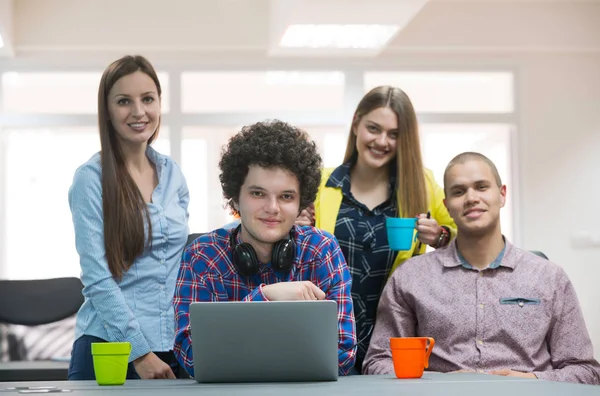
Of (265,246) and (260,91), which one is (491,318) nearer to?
(265,246)

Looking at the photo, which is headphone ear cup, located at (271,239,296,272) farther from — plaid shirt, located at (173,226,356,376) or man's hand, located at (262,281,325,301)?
man's hand, located at (262,281,325,301)

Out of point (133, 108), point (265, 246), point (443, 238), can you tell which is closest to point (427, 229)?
point (443, 238)

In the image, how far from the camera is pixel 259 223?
6.74ft

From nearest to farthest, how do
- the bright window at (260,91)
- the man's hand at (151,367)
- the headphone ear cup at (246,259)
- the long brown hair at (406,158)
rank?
1. the headphone ear cup at (246,259)
2. the man's hand at (151,367)
3. the long brown hair at (406,158)
4. the bright window at (260,91)

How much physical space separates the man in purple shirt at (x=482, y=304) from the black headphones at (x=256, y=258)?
0.59 metres

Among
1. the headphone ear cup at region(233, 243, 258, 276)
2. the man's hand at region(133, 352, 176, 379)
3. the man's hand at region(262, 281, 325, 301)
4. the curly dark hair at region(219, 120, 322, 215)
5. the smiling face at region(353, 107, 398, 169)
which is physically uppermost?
the smiling face at region(353, 107, 398, 169)

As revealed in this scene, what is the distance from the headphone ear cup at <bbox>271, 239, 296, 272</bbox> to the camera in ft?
6.66


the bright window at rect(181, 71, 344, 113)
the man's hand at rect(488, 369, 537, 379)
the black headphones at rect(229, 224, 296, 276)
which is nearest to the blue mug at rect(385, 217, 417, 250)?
the man's hand at rect(488, 369, 537, 379)

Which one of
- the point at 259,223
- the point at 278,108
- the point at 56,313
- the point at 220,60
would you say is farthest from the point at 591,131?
the point at 259,223

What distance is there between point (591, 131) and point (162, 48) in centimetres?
342

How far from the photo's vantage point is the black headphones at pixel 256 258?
2014mm

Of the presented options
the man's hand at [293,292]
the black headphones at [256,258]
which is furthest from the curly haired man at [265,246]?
the man's hand at [293,292]

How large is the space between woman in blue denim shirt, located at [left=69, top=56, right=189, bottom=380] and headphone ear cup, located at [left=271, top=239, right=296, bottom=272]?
51 centimetres

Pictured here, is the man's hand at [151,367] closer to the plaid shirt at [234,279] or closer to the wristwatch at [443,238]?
the plaid shirt at [234,279]
